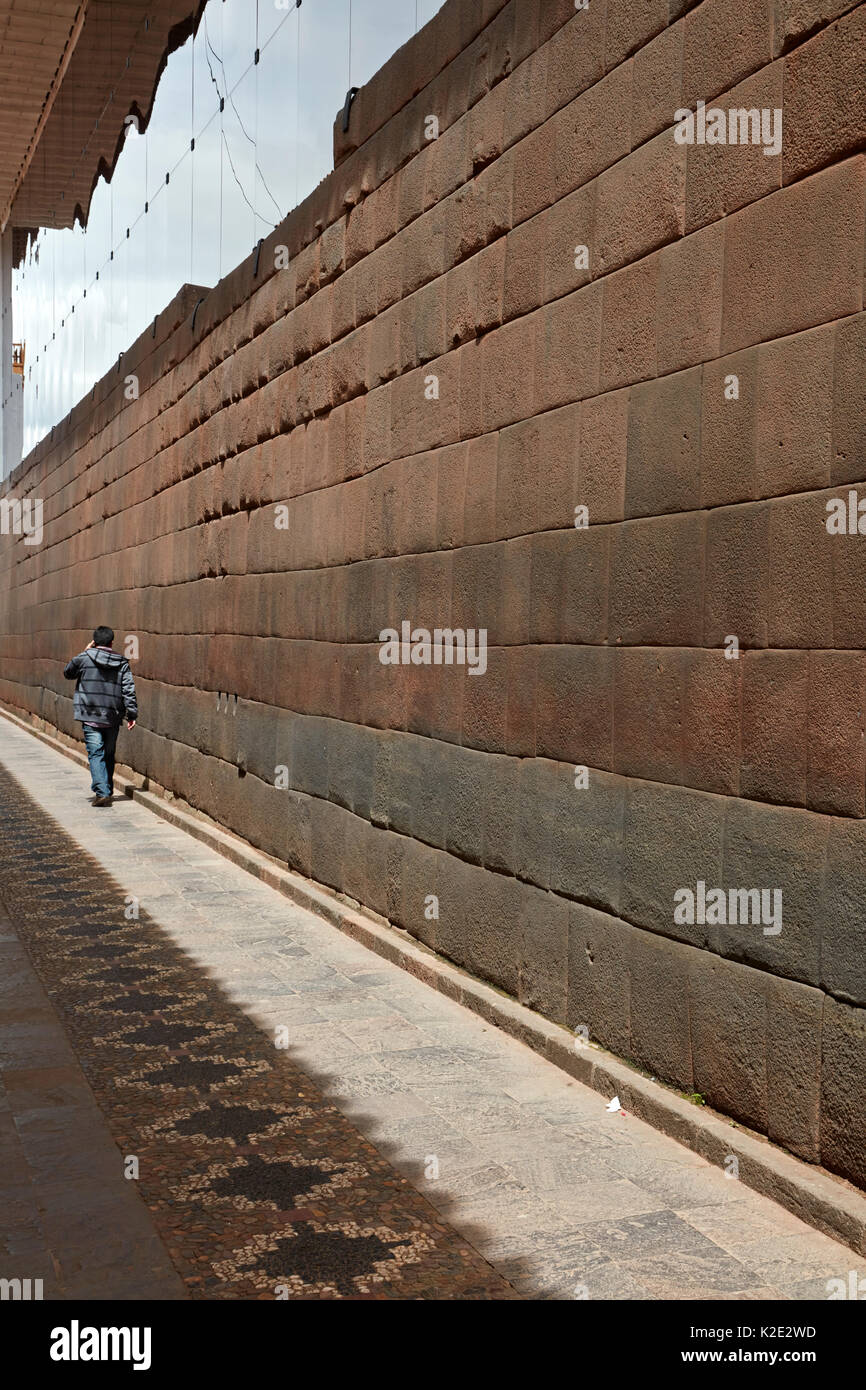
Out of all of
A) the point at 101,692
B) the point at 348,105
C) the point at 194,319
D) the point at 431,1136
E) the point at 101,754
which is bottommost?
the point at 431,1136

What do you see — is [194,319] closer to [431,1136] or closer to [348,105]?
[348,105]

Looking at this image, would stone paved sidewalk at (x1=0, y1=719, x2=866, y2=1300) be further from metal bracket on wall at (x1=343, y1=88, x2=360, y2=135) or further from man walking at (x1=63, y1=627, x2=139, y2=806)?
man walking at (x1=63, y1=627, x2=139, y2=806)

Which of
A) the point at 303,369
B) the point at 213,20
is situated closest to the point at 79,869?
the point at 303,369

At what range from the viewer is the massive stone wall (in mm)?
4035

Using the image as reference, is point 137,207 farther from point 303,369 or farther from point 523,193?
point 523,193

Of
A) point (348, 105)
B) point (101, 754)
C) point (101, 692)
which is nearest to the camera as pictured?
point (348, 105)

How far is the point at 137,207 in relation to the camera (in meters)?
15.7

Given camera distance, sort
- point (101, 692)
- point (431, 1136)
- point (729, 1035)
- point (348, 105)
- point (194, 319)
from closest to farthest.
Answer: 1. point (729, 1035)
2. point (431, 1136)
3. point (348, 105)
4. point (194, 319)
5. point (101, 692)

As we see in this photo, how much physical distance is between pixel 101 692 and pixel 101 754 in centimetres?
64

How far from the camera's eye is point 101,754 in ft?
43.8

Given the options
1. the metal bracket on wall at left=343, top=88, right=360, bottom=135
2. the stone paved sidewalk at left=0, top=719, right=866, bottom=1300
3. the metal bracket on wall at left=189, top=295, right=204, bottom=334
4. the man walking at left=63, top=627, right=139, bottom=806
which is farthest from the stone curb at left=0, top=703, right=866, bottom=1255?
the metal bracket on wall at left=189, top=295, right=204, bottom=334

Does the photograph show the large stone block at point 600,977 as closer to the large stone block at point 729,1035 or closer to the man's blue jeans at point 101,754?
the large stone block at point 729,1035

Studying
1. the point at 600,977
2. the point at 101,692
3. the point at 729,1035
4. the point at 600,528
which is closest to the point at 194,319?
the point at 101,692

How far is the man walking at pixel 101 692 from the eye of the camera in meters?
13.1
